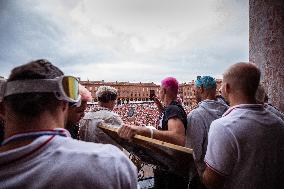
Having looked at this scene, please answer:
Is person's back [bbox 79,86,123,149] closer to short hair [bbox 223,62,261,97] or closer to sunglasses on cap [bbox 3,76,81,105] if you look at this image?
short hair [bbox 223,62,261,97]

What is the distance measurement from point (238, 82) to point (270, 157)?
516 mm

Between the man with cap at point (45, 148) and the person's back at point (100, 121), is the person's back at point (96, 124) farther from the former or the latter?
the man with cap at point (45, 148)

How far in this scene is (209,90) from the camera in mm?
2963

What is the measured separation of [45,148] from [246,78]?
1.35 metres

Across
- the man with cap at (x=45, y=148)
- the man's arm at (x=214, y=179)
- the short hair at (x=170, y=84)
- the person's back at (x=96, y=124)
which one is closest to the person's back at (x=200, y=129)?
the short hair at (x=170, y=84)

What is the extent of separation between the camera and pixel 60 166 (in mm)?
875

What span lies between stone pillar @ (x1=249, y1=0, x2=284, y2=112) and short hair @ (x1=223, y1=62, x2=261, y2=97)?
1589 mm

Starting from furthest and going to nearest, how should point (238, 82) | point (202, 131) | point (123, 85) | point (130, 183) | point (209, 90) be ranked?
point (123, 85) → point (209, 90) → point (202, 131) → point (238, 82) → point (130, 183)

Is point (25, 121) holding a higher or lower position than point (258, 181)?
higher

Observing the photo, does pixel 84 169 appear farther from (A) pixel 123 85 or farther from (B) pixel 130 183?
(A) pixel 123 85

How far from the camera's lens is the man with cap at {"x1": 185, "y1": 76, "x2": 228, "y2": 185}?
2.62 metres

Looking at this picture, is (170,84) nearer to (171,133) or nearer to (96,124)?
(171,133)

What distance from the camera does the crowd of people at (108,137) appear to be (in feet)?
2.89

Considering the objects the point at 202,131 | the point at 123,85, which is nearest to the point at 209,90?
the point at 202,131
